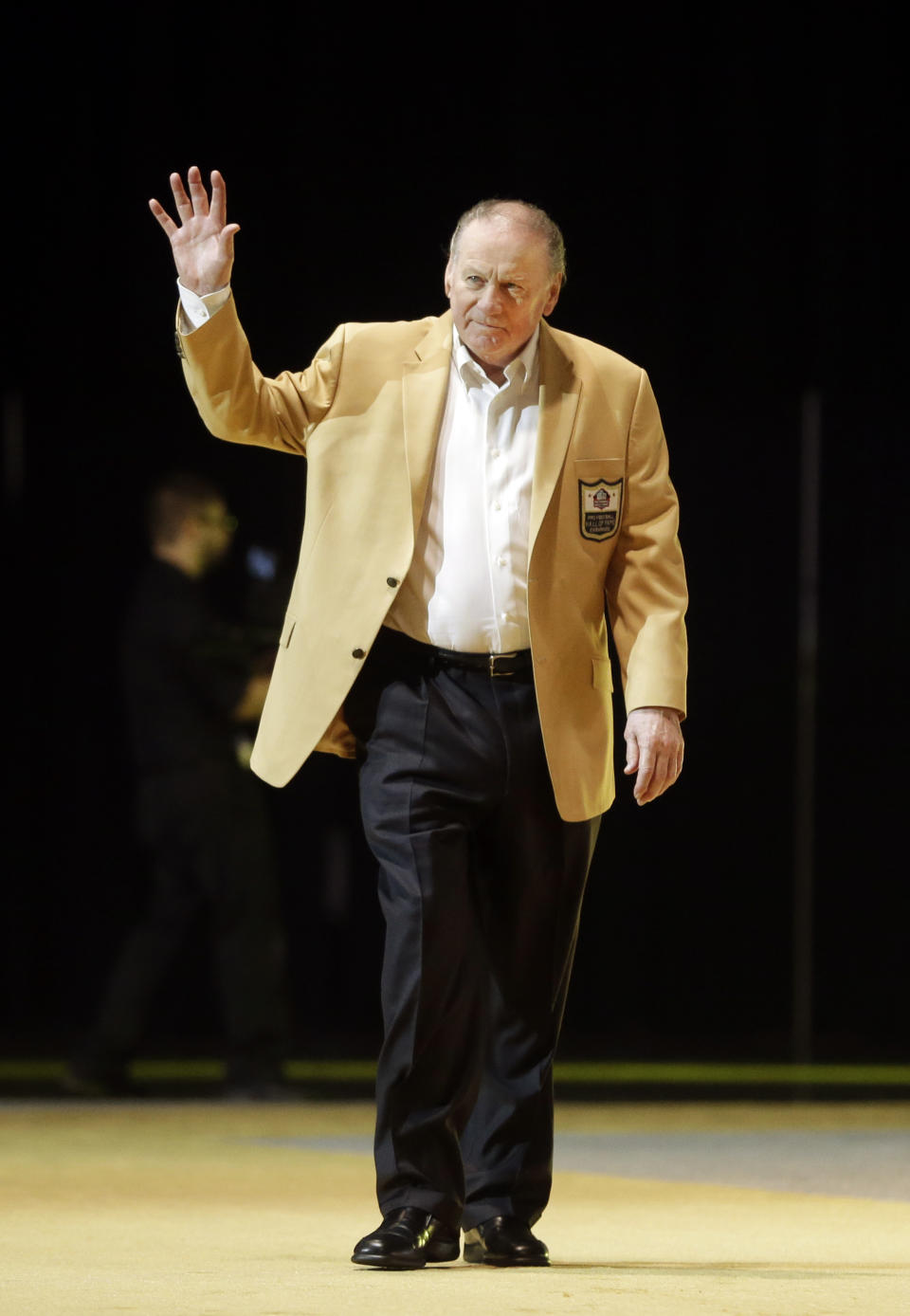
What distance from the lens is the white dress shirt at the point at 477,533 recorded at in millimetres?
3160

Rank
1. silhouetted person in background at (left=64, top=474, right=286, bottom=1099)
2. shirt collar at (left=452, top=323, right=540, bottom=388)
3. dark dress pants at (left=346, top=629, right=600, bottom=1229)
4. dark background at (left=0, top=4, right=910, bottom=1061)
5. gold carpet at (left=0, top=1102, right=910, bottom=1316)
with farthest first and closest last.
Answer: dark background at (left=0, top=4, right=910, bottom=1061)
silhouetted person in background at (left=64, top=474, right=286, bottom=1099)
shirt collar at (left=452, top=323, right=540, bottom=388)
dark dress pants at (left=346, top=629, right=600, bottom=1229)
gold carpet at (left=0, top=1102, right=910, bottom=1316)

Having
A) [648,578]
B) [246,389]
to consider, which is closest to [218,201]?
[246,389]

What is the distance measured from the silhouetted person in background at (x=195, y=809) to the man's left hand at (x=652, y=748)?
2668 millimetres

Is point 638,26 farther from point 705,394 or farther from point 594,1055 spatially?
point 594,1055

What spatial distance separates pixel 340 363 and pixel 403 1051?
969 millimetres

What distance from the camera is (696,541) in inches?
279

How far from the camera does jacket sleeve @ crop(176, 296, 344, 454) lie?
3.07 meters

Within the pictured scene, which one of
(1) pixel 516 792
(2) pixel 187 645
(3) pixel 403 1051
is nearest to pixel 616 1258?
(3) pixel 403 1051

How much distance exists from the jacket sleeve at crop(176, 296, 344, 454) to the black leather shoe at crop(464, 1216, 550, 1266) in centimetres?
113

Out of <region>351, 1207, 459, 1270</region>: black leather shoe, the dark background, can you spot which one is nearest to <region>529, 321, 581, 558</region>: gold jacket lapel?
<region>351, 1207, 459, 1270</region>: black leather shoe

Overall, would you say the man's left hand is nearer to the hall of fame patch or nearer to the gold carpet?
the hall of fame patch

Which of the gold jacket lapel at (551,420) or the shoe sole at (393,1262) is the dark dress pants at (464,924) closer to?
the shoe sole at (393,1262)

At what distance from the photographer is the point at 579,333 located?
6.97 meters

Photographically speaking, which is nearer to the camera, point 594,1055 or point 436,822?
point 436,822
